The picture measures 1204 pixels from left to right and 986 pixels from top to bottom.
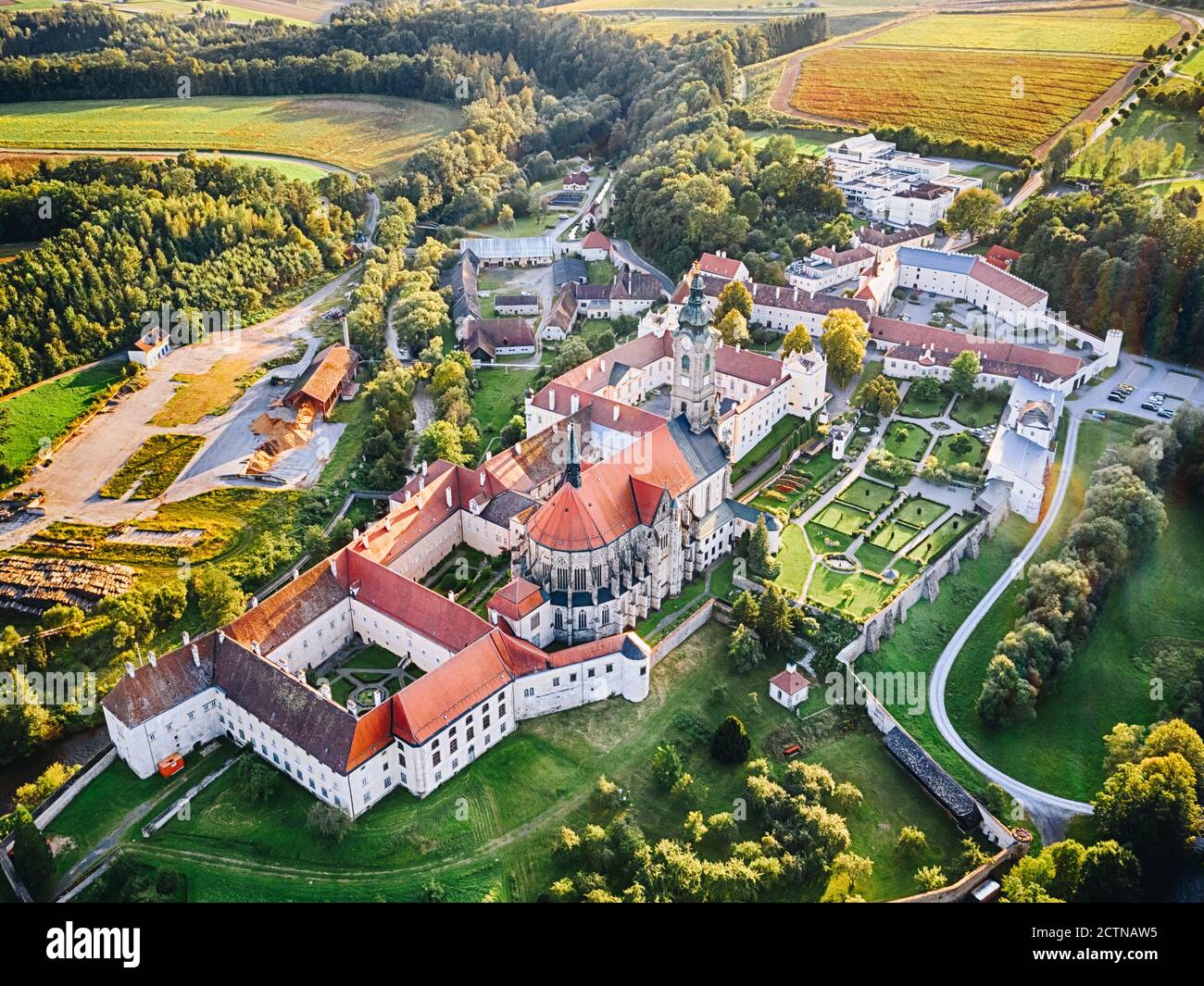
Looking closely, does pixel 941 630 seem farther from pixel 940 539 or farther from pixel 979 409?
pixel 979 409

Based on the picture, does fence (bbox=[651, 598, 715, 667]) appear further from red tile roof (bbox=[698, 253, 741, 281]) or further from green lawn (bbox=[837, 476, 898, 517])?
red tile roof (bbox=[698, 253, 741, 281])

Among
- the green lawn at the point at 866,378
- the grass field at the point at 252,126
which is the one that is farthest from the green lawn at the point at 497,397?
the grass field at the point at 252,126

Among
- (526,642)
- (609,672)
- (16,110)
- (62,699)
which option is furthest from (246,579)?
(16,110)

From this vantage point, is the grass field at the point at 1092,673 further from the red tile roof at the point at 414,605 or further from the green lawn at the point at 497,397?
the green lawn at the point at 497,397

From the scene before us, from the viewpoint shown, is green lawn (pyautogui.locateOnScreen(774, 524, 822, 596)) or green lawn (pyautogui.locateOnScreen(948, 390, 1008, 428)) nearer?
green lawn (pyautogui.locateOnScreen(774, 524, 822, 596))

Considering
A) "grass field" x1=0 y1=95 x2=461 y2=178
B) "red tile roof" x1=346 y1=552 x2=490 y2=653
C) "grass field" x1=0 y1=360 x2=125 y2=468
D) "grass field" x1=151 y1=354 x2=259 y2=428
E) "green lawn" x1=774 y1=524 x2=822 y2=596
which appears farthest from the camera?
"grass field" x1=0 y1=95 x2=461 y2=178

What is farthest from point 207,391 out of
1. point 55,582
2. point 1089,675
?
point 1089,675

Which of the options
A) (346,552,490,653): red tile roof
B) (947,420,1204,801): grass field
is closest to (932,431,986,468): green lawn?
(947,420,1204,801): grass field
